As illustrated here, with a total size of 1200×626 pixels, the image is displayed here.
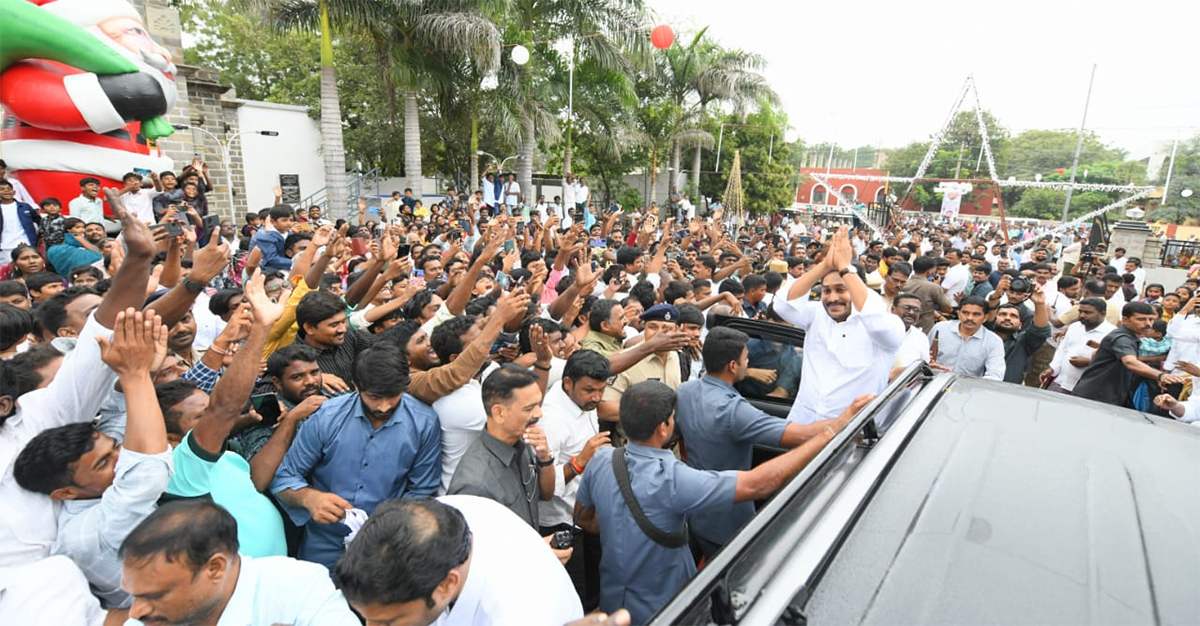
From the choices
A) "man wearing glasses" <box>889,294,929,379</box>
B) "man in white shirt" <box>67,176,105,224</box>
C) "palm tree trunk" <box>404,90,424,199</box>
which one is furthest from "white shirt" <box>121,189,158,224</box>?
"man wearing glasses" <box>889,294,929,379</box>

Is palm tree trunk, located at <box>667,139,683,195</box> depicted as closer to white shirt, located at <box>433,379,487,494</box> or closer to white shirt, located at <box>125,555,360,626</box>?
white shirt, located at <box>433,379,487,494</box>

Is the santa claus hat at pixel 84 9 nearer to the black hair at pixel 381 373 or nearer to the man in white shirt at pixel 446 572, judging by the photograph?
the black hair at pixel 381 373

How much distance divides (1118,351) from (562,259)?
16.4 feet

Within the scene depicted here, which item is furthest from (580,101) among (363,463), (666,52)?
(363,463)

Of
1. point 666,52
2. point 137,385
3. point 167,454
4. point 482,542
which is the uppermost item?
point 666,52

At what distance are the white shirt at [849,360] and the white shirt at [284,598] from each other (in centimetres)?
288

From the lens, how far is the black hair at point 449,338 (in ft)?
11.2

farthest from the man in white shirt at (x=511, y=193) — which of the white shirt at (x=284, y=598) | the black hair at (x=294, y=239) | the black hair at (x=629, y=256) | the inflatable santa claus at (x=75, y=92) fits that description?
the white shirt at (x=284, y=598)

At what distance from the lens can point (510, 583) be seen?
162 cm

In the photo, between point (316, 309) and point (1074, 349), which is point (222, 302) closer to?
point (316, 309)

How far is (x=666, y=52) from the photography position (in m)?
24.8

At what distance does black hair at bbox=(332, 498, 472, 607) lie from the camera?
58.1 inches

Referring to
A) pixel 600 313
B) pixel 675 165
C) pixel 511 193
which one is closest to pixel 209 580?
pixel 600 313

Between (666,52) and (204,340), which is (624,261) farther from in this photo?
(666,52)
